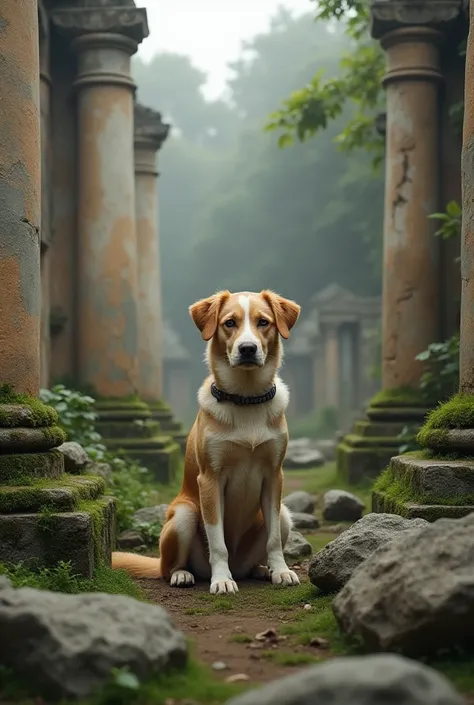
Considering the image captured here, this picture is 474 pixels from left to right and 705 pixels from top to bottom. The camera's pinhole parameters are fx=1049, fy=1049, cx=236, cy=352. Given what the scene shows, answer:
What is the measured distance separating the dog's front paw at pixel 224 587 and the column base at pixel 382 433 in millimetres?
5981

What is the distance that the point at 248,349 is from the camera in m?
6.16

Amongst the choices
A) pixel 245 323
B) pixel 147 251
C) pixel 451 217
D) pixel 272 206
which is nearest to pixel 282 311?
pixel 245 323

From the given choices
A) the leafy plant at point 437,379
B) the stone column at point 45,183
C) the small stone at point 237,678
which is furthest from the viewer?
the stone column at point 45,183

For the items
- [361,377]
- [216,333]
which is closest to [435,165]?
[216,333]

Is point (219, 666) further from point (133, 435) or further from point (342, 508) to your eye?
point (133, 435)

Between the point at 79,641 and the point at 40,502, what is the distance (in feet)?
6.92

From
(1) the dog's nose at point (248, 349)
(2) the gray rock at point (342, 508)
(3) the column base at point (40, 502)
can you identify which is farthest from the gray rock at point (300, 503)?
(1) the dog's nose at point (248, 349)

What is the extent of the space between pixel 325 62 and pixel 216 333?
42.1 meters

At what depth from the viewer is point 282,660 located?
13.8 ft

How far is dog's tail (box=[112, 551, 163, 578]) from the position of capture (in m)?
6.95

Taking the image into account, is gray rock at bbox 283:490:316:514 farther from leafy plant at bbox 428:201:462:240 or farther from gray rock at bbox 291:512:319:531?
leafy plant at bbox 428:201:462:240

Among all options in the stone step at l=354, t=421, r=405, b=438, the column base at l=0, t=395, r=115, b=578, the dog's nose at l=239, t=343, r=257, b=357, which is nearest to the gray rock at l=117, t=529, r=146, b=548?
the column base at l=0, t=395, r=115, b=578

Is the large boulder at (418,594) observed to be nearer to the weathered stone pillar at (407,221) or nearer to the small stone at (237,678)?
the small stone at (237,678)

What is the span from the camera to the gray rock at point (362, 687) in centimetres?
282
